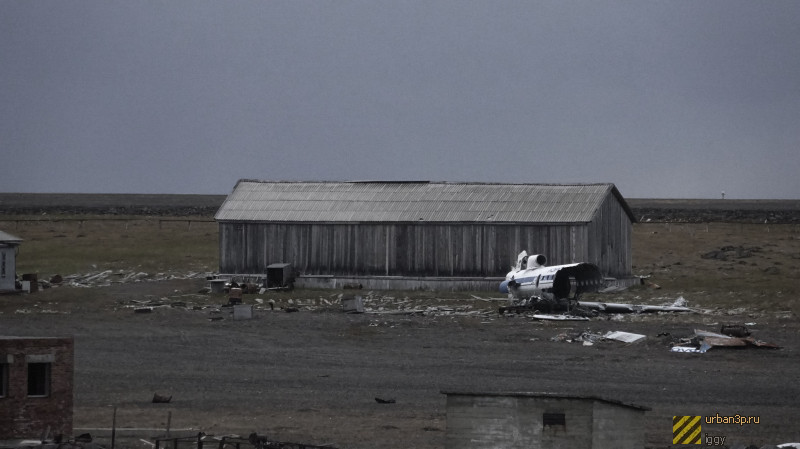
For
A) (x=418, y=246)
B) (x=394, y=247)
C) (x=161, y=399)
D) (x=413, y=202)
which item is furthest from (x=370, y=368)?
(x=413, y=202)

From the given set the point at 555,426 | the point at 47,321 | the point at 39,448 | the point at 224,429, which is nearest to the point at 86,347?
the point at 47,321

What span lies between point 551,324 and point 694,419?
59.8 ft

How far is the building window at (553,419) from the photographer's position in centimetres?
2309

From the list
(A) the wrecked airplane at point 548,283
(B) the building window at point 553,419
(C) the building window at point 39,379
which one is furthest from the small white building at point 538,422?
(A) the wrecked airplane at point 548,283

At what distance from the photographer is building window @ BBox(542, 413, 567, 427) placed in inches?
909

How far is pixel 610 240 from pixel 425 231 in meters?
7.62

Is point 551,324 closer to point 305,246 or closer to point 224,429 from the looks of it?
point 305,246

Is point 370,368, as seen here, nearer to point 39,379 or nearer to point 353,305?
point 39,379

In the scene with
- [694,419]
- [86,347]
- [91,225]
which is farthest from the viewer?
[91,225]

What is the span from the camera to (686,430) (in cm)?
2712

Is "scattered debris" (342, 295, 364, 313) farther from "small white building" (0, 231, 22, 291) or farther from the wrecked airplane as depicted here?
"small white building" (0, 231, 22, 291)

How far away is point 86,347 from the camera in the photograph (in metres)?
41.2

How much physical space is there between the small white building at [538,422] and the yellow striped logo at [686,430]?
11.2 ft

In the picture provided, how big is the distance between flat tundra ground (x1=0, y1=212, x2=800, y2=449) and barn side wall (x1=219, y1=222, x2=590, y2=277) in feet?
5.89
